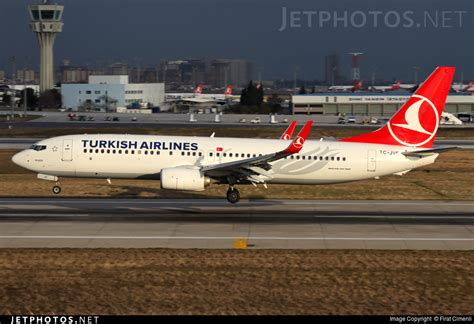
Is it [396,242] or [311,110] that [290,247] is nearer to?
[396,242]

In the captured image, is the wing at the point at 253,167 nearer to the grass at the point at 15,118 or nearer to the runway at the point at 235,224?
the runway at the point at 235,224

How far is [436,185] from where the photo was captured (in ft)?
165

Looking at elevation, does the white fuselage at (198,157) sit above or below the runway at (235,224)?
above

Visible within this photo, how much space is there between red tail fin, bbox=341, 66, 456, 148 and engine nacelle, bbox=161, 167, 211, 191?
10.1 metres

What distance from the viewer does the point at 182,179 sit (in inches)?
1500

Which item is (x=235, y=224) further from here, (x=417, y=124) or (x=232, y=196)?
(x=417, y=124)

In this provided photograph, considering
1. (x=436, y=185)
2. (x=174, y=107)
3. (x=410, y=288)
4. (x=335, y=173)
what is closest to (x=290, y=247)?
(x=410, y=288)

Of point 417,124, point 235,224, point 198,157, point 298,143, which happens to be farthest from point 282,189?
point 235,224

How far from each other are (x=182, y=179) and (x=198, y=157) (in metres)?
2.96

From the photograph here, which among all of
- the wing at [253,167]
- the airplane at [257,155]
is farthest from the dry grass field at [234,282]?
the airplane at [257,155]

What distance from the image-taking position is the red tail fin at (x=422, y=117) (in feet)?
139

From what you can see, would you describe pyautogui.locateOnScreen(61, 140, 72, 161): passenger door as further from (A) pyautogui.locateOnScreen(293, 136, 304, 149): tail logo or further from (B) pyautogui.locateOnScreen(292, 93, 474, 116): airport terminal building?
(B) pyautogui.locateOnScreen(292, 93, 474, 116): airport terminal building

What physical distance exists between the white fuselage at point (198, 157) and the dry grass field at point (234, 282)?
39.9 feet

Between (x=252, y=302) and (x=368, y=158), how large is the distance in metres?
19.8
